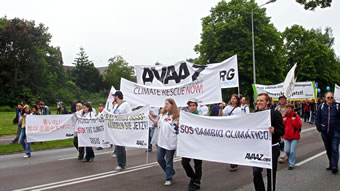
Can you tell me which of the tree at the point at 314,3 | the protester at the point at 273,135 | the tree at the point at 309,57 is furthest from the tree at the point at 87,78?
the protester at the point at 273,135

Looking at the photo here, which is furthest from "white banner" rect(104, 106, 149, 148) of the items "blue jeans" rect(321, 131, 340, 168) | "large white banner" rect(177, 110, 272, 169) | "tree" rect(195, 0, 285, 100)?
"tree" rect(195, 0, 285, 100)

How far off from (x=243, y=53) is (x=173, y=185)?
29.4 metres

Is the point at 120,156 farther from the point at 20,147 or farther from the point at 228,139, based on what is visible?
the point at 20,147

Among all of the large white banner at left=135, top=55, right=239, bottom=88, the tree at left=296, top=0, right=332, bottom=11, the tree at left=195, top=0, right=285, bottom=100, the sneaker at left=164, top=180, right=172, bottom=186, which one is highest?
the tree at left=195, top=0, right=285, bottom=100

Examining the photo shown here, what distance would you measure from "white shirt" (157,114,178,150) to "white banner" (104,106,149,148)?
102 cm

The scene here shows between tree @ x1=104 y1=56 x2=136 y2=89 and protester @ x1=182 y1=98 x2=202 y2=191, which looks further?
tree @ x1=104 y1=56 x2=136 y2=89

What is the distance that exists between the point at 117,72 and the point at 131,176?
2808 inches

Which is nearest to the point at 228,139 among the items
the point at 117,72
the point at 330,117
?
the point at 330,117

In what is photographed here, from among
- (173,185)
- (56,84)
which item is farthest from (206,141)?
(56,84)

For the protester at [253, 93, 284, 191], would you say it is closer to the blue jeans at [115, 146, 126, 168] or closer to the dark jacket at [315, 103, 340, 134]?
the dark jacket at [315, 103, 340, 134]

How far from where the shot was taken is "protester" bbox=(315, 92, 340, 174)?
23.9 ft

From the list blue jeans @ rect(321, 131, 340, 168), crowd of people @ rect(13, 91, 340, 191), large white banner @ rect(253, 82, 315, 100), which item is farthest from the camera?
large white banner @ rect(253, 82, 315, 100)

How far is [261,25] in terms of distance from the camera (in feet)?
115

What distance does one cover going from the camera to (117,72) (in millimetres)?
77125
